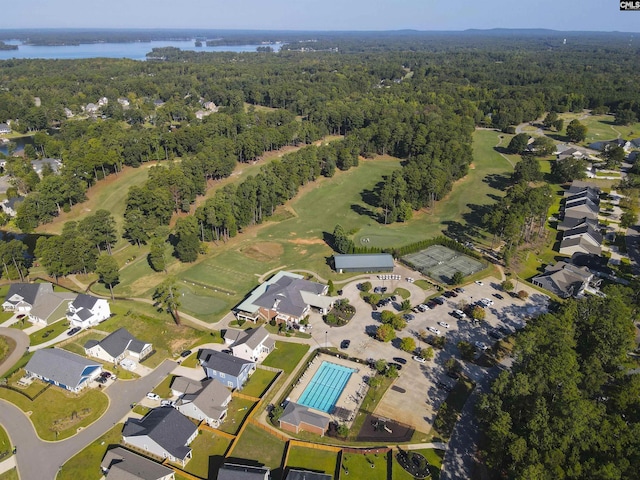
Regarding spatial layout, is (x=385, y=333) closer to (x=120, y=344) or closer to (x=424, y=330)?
(x=424, y=330)

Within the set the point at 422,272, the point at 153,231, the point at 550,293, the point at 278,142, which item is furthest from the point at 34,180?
the point at 550,293

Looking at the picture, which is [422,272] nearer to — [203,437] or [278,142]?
[203,437]

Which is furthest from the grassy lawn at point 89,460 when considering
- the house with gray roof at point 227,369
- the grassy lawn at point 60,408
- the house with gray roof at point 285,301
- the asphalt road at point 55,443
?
the house with gray roof at point 285,301

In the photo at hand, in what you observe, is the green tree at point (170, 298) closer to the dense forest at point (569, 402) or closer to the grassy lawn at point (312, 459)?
the grassy lawn at point (312, 459)

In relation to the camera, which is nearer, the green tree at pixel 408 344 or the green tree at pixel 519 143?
the green tree at pixel 408 344

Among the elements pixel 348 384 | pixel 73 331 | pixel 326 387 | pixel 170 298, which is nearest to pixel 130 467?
pixel 326 387

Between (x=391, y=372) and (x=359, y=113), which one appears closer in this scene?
(x=391, y=372)
